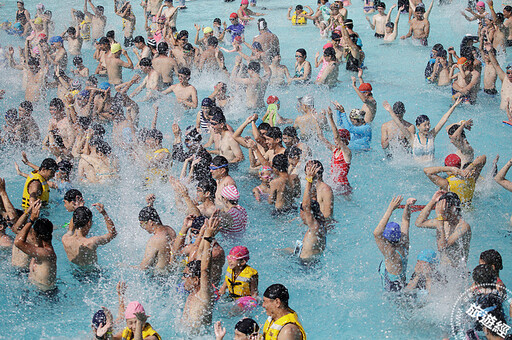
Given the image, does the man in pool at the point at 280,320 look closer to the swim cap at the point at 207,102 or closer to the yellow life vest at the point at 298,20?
the swim cap at the point at 207,102

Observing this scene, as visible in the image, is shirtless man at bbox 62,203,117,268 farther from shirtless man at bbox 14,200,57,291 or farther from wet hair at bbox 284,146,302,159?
wet hair at bbox 284,146,302,159

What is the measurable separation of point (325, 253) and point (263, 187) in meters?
1.71

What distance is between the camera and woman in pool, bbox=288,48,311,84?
14.0m

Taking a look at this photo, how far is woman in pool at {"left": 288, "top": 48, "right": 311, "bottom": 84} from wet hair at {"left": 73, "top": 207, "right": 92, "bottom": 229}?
7909 millimetres

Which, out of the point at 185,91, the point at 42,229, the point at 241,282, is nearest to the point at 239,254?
the point at 241,282

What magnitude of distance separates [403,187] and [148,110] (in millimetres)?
6186

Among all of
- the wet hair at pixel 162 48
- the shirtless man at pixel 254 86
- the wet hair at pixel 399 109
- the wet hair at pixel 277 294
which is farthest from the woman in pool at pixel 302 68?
the wet hair at pixel 277 294

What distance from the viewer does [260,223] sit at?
29.5ft

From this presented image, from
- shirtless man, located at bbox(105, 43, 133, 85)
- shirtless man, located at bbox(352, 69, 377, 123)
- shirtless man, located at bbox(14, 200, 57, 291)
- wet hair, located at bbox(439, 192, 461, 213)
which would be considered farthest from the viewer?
shirtless man, located at bbox(105, 43, 133, 85)

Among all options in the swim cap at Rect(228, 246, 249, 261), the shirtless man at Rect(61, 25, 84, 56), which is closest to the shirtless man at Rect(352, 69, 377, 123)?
the swim cap at Rect(228, 246, 249, 261)

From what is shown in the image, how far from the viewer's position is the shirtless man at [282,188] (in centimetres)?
834

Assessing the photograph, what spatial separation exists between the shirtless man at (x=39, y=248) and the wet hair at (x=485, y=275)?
4.80 m

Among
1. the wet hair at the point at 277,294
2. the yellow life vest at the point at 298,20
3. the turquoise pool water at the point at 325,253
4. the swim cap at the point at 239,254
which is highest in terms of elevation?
the wet hair at the point at 277,294

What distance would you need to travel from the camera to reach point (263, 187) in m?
9.29
